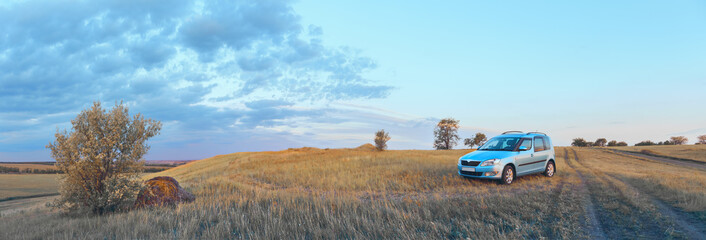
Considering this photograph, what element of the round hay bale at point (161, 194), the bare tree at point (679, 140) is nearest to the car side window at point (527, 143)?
the round hay bale at point (161, 194)

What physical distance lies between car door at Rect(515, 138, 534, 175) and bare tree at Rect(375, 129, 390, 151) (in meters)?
31.0

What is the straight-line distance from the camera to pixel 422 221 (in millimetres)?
5637

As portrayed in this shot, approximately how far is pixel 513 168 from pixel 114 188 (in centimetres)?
1419

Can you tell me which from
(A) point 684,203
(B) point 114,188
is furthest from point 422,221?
(B) point 114,188

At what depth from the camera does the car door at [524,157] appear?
12750 mm

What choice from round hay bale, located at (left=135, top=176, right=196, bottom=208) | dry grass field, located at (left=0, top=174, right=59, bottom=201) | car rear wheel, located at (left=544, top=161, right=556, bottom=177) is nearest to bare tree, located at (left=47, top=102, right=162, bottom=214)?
round hay bale, located at (left=135, top=176, right=196, bottom=208)

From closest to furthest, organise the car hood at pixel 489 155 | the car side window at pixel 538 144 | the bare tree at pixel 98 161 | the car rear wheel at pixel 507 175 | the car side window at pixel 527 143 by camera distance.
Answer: the bare tree at pixel 98 161, the car rear wheel at pixel 507 175, the car hood at pixel 489 155, the car side window at pixel 527 143, the car side window at pixel 538 144

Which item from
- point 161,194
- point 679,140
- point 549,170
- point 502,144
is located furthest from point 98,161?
point 679,140

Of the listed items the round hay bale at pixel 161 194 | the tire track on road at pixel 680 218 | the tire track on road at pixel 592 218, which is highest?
the round hay bale at pixel 161 194

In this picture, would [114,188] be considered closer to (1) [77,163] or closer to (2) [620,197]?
(1) [77,163]

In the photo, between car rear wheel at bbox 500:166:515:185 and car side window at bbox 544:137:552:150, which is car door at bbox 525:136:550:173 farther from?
car rear wheel at bbox 500:166:515:185

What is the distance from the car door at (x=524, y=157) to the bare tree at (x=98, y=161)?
1412cm

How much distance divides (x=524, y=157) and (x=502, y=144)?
113 cm

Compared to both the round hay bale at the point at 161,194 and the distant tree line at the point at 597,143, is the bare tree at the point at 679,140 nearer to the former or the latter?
the distant tree line at the point at 597,143
